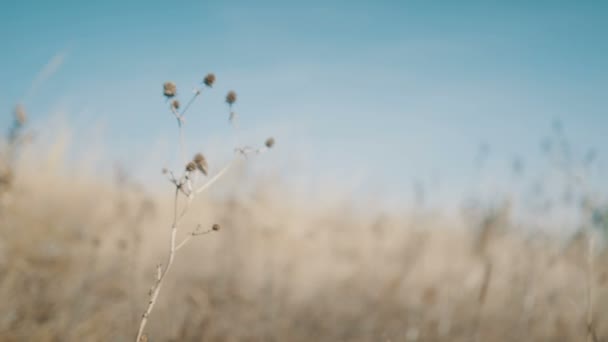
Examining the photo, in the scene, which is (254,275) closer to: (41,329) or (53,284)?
(53,284)

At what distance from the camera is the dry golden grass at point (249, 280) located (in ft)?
7.00

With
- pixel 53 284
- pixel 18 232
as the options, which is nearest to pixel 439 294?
pixel 53 284

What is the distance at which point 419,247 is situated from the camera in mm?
3926

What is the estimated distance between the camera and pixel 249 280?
3555 millimetres

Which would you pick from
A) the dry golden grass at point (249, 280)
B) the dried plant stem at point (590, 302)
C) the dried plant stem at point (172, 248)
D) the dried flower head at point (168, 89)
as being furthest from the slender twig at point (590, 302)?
the dried flower head at point (168, 89)

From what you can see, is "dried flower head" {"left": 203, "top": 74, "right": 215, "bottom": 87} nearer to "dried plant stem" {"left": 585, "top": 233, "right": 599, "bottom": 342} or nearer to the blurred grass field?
the blurred grass field

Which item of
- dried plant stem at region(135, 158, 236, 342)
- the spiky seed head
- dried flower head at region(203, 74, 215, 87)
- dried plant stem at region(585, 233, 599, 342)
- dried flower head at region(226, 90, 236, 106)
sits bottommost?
dried plant stem at region(585, 233, 599, 342)

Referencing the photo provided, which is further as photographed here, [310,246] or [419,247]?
[310,246]

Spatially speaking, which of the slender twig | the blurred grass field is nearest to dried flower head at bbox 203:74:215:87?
the blurred grass field

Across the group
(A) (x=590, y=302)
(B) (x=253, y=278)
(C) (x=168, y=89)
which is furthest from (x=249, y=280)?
(C) (x=168, y=89)

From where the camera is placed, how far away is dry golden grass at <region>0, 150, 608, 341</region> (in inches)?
84.0

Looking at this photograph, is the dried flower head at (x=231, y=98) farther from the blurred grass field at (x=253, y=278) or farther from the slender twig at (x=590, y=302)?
the slender twig at (x=590, y=302)

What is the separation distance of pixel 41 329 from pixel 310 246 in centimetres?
361

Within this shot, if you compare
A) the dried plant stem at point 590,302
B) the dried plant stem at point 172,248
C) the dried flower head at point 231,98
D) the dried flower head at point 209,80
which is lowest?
the dried plant stem at point 590,302
